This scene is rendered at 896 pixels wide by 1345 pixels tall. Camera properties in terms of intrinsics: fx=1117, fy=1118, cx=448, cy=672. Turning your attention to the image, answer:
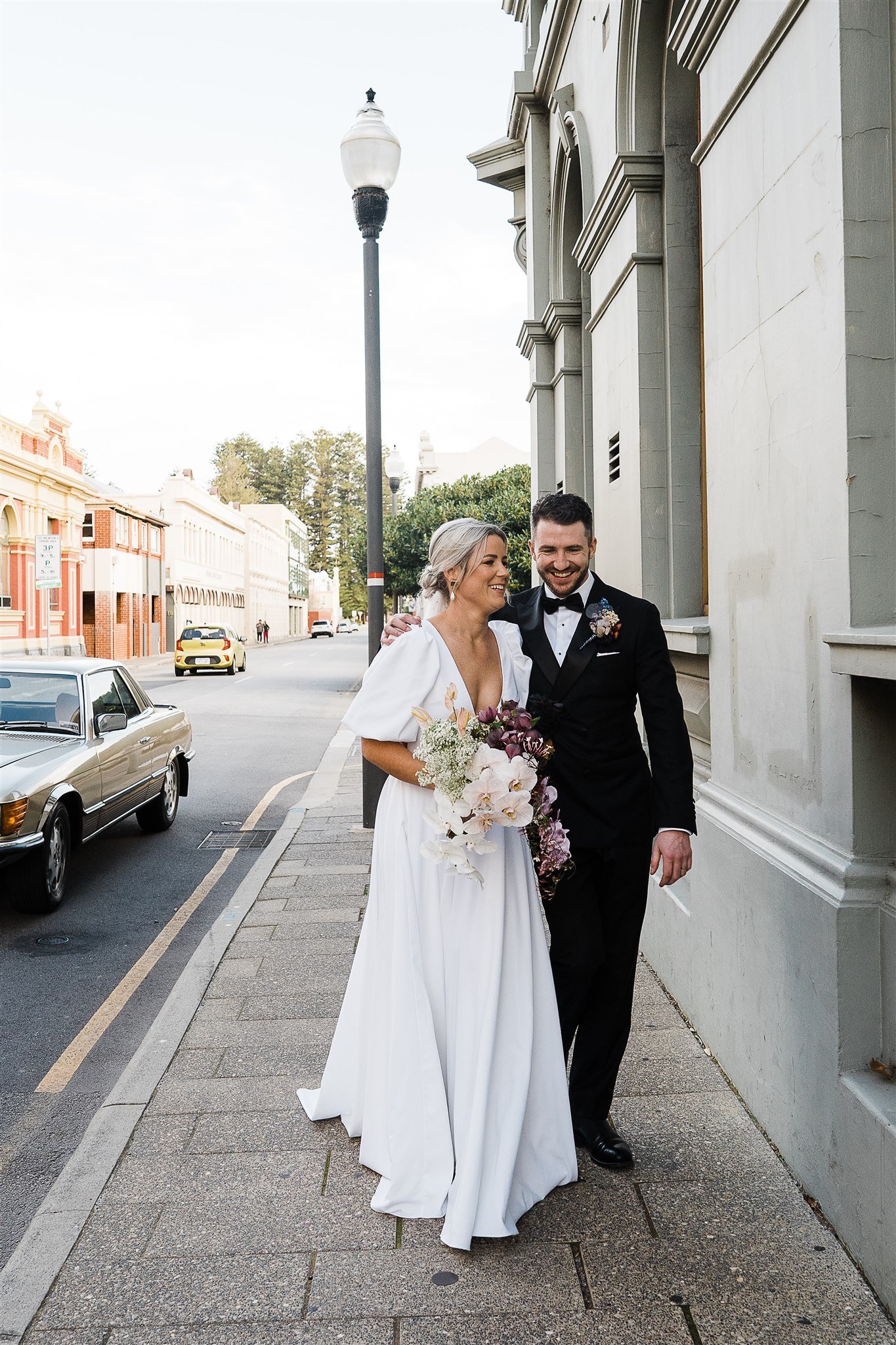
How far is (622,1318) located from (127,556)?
181 feet

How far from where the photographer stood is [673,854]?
3.38m

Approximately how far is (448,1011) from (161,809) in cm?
717

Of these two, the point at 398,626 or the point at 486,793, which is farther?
the point at 398,626

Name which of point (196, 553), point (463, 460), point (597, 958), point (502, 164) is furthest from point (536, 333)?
point (196, 553)

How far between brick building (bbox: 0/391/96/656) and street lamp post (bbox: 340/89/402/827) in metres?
29.7

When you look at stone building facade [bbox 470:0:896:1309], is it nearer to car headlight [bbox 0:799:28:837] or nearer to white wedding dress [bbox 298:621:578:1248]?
white wedding dress [bbox 298:621:578:1248]

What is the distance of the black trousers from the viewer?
11.5 feet

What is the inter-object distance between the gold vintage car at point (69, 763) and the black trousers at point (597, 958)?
164 inches

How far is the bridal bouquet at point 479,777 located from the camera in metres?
3.00

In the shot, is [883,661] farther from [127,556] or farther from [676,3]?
[127,556]

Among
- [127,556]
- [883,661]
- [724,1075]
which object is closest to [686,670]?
[724,1075]

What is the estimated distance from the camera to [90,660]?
9.27 metres

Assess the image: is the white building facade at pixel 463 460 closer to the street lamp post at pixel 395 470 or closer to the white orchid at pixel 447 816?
the street lamp post at pixel 395 470

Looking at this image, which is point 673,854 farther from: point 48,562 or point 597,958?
point 48,562
